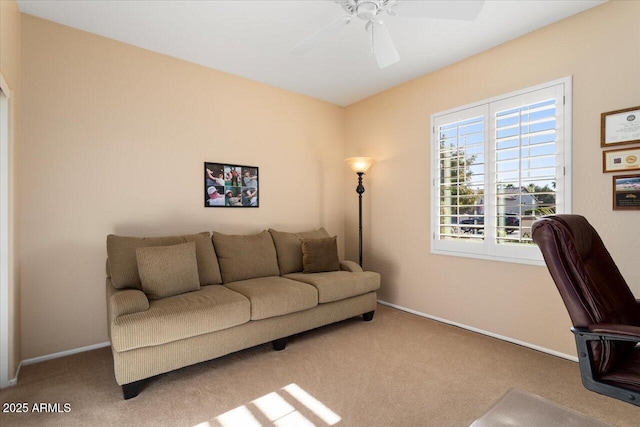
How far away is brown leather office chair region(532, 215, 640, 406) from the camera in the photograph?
134cm

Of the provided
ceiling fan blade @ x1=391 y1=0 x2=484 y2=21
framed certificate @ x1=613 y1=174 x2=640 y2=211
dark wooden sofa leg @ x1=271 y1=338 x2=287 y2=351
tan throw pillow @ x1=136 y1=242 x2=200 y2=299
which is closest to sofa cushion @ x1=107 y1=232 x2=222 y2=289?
tan throw pillow @ x1=136 y1=242 x2=200 y2=299

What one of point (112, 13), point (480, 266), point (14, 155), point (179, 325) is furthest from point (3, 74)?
point (480, 266)

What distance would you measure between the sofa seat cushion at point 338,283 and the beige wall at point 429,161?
2.41ft

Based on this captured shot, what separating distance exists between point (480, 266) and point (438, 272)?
487mm

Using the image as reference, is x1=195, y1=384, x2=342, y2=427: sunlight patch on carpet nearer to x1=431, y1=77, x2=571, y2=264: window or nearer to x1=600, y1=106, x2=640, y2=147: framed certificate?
x1=431, y1=77, x2=571, y2=264: window

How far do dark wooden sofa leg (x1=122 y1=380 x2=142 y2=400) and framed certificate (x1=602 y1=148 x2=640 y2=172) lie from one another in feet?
12.1

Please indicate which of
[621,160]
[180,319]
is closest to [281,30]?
[180,319]

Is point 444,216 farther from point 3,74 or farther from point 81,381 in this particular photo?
point 3,74

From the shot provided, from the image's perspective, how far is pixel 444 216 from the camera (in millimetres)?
3512

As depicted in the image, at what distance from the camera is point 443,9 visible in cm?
194

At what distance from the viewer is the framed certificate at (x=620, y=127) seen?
2.30 meters

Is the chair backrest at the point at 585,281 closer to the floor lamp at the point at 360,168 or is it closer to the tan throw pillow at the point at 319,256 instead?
the tan throw pillow at the point at 319,256

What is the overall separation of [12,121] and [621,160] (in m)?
4.43

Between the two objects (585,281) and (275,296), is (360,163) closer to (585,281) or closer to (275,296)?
(275,296)
